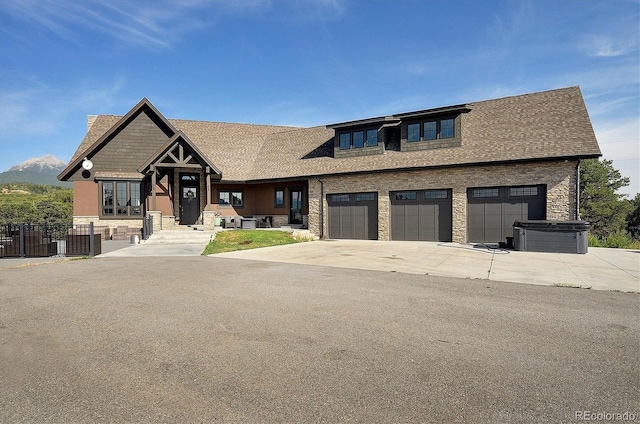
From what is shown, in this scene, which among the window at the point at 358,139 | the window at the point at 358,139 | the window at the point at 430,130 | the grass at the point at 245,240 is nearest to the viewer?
the grass at the point at 245,240

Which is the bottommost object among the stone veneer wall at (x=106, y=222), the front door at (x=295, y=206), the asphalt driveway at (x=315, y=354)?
the asphalt driveway at (x=315, y=354)

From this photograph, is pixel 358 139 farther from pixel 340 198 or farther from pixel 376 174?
pixel 340 198

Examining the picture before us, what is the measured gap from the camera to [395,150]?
73.6 feet

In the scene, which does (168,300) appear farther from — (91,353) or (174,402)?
(174,402)

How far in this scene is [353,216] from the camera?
896 inches

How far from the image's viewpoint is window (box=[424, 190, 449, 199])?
20066mm

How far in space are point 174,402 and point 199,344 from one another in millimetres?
1461

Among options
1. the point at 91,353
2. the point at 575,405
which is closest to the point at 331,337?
the point at 575,405

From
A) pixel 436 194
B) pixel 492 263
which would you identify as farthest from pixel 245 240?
pixel 492 263

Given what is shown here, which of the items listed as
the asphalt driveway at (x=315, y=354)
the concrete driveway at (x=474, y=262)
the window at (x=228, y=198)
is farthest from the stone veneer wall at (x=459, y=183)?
the asphalt driveway at (x=315, y=354)

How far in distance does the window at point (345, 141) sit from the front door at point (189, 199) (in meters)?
10.5

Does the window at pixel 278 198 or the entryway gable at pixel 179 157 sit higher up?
the entryway gable at pixel 179 157

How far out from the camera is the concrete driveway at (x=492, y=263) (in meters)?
9.44

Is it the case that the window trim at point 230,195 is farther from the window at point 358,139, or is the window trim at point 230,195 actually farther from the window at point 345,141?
the window at point 358,139
